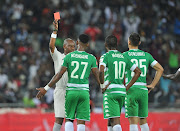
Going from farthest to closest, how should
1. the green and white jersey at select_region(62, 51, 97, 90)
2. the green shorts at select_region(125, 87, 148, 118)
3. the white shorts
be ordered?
the white shorts < the green shorts at select_region(125, 87, 148, 118) < the green and white jersey at select_region(62, 51, 97, 90)

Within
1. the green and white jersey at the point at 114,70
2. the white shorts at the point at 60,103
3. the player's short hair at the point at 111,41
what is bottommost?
the white shorts at the point at 60,103

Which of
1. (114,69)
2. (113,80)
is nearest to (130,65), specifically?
(114,69)

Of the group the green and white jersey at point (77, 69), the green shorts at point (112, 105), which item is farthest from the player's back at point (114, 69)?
the green and white jersey at point (77, 69)

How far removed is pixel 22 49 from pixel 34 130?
682 centimetres

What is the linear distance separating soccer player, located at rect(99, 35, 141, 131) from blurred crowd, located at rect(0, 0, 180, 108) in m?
8.41

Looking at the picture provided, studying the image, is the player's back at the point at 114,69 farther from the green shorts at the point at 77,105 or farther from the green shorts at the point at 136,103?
the green shorts at the point at 77,105

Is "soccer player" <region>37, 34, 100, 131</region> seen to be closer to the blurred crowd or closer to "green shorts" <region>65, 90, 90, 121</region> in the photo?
"green shorts" <region>65, 90, 90, 121</region>

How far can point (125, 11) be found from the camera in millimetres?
24141

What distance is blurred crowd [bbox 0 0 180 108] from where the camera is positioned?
64.3 feet

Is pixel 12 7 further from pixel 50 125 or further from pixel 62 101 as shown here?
pixel 62 101

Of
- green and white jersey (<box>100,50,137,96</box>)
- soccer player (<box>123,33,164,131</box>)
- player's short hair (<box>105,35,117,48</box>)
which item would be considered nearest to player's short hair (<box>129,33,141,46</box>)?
soccer player (<box>123,33,164,131</box>)

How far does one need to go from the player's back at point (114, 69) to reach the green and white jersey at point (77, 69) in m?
0.42

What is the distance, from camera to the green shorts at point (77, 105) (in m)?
10.0

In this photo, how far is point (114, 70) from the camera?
10281 mm
